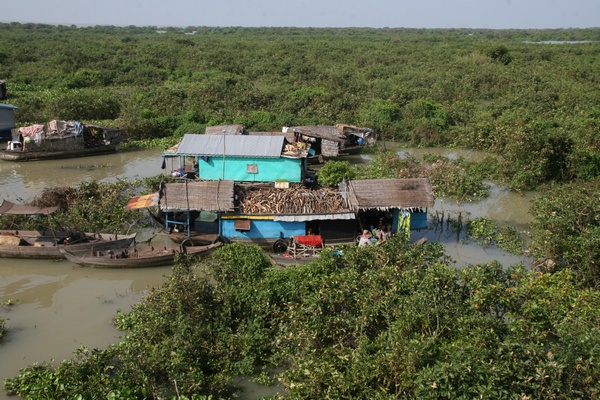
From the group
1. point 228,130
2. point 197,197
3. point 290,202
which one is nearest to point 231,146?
point 228,130

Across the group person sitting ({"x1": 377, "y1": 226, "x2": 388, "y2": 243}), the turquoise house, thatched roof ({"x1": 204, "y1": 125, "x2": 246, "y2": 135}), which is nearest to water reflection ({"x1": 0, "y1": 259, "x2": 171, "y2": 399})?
the turquoise house

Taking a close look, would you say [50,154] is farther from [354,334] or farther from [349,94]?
[354,334]

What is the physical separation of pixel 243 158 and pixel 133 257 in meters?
5.56

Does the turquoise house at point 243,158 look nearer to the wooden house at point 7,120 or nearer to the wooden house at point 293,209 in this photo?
the wooden house at point 293,209

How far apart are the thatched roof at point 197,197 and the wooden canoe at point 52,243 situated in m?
1.38

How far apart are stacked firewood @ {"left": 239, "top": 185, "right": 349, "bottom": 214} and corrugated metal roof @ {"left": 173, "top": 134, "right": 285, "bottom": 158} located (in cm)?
300

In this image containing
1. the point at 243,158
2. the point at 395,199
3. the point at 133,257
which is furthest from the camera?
the point at 243,158

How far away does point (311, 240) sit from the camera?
1395 cm

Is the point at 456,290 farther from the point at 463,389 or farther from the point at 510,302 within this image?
the point at 463,389

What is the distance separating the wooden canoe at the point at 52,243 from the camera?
13.6 m

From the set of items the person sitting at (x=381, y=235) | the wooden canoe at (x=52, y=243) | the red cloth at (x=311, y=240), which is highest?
the person sitting at (x=381, y=235)

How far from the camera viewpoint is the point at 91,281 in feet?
43.0

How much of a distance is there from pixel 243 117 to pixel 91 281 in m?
16.8

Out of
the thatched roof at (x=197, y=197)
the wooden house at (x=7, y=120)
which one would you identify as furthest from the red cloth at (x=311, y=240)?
the wooden house at (x=7, y=120)
